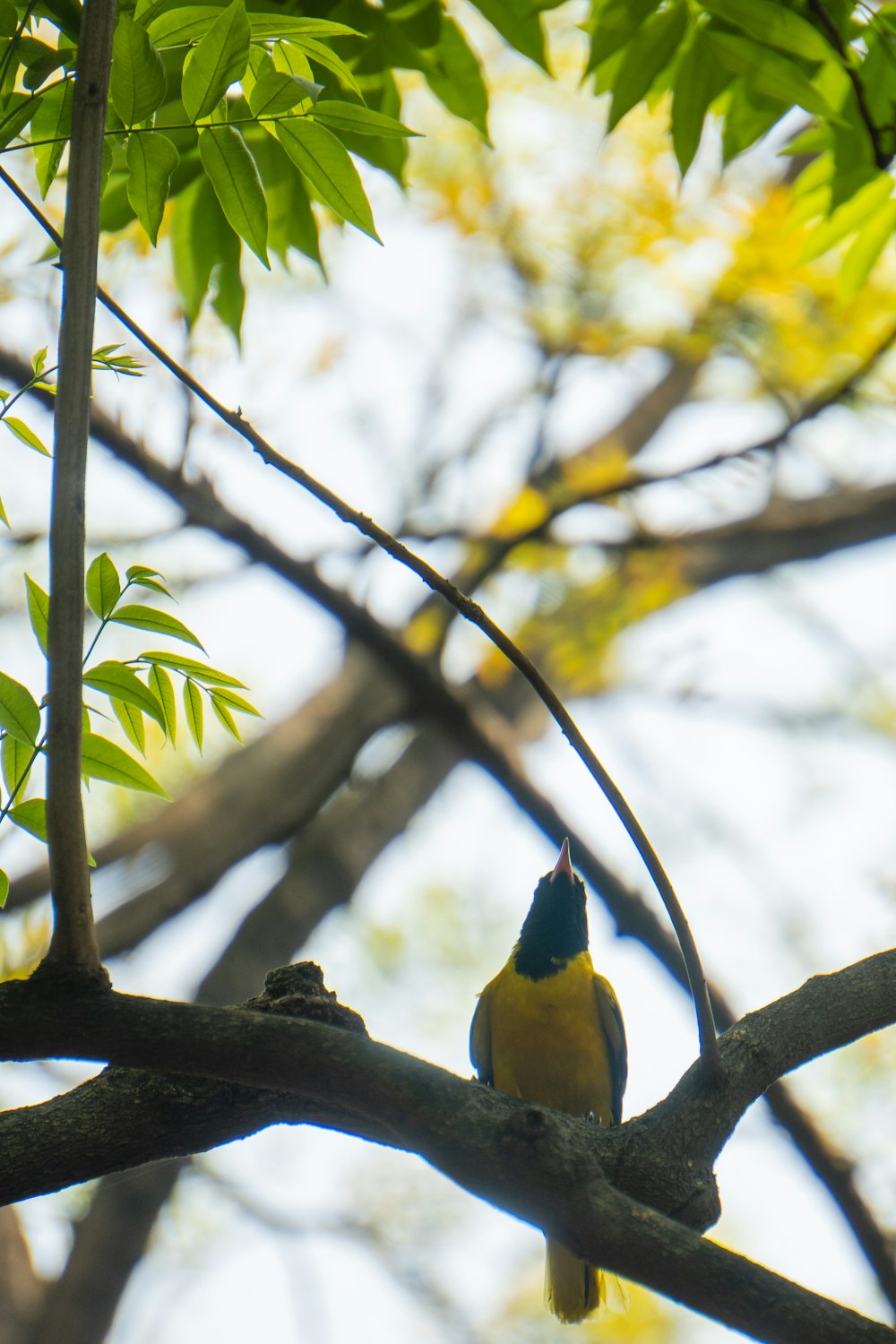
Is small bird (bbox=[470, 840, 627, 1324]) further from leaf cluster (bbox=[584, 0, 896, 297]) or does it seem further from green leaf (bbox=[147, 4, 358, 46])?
green leaf (bbox=[147, 4, 358, 46])

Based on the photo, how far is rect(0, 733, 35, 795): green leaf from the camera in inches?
60.2

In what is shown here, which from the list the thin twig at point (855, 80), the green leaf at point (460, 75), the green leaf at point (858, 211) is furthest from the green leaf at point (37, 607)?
the green leaf at point (858, 211)

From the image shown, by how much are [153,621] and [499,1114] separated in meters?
0.83

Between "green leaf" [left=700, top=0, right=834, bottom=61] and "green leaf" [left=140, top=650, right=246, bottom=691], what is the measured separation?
4.36ft

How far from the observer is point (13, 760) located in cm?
155

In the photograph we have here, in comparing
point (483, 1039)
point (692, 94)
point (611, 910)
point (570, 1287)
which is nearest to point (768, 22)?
point (692, 94)

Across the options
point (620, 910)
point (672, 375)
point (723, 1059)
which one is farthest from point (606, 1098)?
point (672, 375)

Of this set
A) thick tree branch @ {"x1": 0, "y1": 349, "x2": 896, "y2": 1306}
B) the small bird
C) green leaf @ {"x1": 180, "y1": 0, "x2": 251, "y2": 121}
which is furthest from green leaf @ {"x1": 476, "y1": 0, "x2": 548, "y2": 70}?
the small bird

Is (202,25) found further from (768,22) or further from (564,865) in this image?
(564,865)

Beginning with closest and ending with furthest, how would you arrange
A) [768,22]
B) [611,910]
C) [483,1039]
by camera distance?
[768,22]
[483,1039]
[611,910]

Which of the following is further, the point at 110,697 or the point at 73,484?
the point at 110,697

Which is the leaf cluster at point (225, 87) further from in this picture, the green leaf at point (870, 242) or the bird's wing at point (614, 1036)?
the bird's wing at point (614, 1036)

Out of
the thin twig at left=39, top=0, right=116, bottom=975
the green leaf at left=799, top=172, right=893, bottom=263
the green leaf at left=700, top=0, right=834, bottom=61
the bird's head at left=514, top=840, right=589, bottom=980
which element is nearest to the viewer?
the thin twig at left=39, top=0, right=116, bottom=975

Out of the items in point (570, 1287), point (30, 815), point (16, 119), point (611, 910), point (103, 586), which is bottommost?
point (570, 1287)
